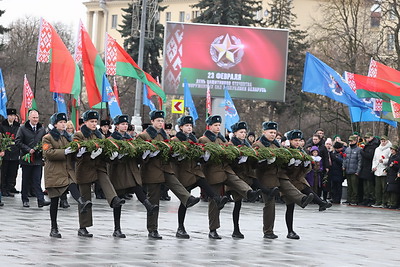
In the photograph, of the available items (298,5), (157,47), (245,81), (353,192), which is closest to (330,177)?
(353,192)

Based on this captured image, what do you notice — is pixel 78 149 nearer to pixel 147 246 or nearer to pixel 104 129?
pixel 147 246

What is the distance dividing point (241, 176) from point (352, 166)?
1105 centimetres

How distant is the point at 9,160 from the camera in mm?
20609

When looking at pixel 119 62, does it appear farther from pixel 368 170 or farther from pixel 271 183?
pixel 271 183

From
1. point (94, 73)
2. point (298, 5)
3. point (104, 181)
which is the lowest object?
point (104, 181)

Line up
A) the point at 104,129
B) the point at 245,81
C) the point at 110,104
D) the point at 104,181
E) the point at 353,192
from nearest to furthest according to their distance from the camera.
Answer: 1. the point at 104,181
2. the point at 104,129
3. the point at 110,104
4. the point at 353,192
5. the point at 245,81

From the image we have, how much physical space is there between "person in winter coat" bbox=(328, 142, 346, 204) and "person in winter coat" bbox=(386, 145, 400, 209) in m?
1.88

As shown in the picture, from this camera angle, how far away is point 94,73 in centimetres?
2180

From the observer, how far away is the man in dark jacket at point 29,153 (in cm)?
1770

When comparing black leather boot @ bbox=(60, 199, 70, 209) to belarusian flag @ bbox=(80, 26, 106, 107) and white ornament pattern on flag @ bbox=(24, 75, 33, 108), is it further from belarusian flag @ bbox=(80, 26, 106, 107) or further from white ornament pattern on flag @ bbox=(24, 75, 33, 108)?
white ornament pattern on flag @ bbox=(24, 75, 33, 108)

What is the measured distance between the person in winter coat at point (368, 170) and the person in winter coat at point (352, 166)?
0.17 meters

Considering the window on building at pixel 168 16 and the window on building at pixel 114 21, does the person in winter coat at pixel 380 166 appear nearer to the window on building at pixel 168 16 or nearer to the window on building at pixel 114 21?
the window on building at pixel 168 16

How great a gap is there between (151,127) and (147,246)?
2223 millimetres

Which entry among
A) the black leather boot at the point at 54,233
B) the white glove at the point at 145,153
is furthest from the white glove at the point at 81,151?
the black leather boot at the point at 54,233
